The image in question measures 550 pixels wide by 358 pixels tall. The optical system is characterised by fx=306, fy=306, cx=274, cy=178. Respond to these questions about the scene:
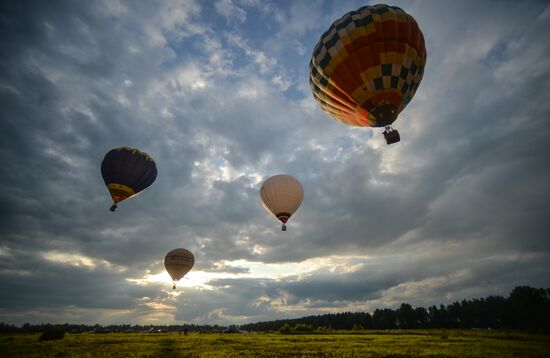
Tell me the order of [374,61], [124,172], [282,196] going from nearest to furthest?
[374,61] < [282,196] < [124,172]

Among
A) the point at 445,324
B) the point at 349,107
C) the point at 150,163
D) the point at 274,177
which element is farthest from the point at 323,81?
the point at 445,324

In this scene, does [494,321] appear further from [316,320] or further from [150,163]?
A: [150,163]

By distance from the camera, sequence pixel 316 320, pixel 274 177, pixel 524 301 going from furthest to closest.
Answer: pixel 316 320 → pixel 524 301 → pixel 274 177

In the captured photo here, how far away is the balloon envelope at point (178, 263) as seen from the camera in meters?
52.0

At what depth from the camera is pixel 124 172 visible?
35781mm

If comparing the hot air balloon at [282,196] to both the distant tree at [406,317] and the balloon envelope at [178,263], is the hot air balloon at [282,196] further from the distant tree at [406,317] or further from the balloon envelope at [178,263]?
the distant tree at [406,317]

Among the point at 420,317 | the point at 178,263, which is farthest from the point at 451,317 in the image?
the point at 178,263

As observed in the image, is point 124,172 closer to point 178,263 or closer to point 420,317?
point 178,263

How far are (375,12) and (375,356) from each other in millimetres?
22285

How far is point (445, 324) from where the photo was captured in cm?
12494

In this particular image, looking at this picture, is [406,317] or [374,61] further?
[406,317]

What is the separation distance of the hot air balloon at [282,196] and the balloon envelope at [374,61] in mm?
12551

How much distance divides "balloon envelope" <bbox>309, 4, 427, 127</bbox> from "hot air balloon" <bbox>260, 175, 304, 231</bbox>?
41.2 ft

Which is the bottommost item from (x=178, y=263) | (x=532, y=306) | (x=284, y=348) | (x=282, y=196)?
(x=284, y=348)
